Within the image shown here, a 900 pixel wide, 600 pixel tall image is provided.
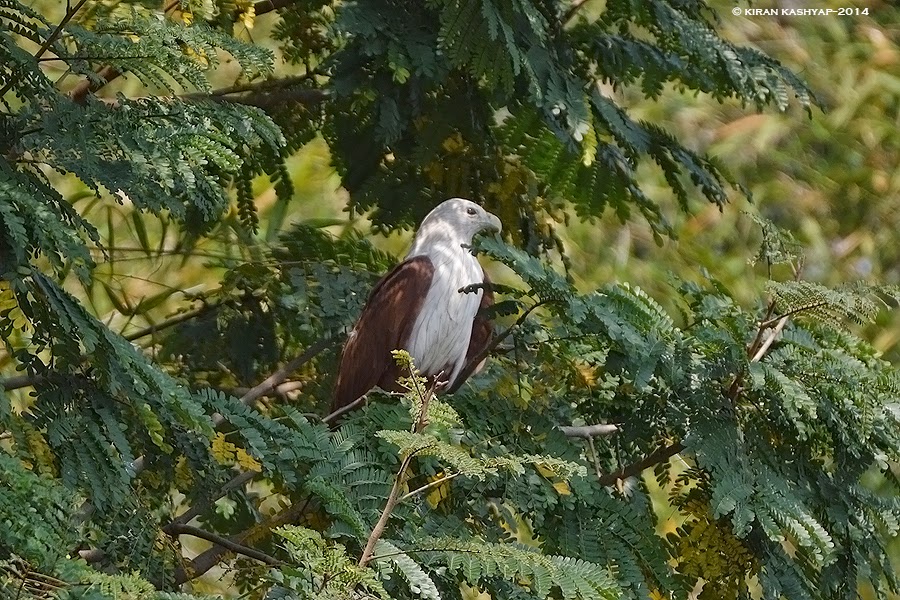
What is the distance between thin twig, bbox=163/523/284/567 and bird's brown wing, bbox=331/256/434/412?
112cm

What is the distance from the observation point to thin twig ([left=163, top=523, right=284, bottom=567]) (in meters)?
3.32

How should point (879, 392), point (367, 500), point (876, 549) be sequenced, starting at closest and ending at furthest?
point (367, 500) → point (879, 392) → point (876, 549)

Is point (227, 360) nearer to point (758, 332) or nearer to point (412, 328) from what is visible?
point (412, 328)

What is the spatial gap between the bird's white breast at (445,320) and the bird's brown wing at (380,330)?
0.06m

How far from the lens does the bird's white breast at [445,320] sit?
498 centimetres

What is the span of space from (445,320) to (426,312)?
0.25 feet

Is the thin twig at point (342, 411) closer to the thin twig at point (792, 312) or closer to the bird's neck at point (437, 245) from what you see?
the bird's neck at point (437, 245)

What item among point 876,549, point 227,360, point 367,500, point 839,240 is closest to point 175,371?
point 227,360

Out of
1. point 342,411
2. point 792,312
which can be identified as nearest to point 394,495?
point 792,312

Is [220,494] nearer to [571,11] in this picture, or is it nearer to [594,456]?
[594,456]

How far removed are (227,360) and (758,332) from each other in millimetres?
2171

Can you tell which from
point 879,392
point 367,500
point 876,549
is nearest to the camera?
point 367,500

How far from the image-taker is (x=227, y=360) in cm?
509

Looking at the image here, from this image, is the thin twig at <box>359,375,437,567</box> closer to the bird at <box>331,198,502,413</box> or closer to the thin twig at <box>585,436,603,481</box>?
the thin twig at <box>585,436,603,481</box>
